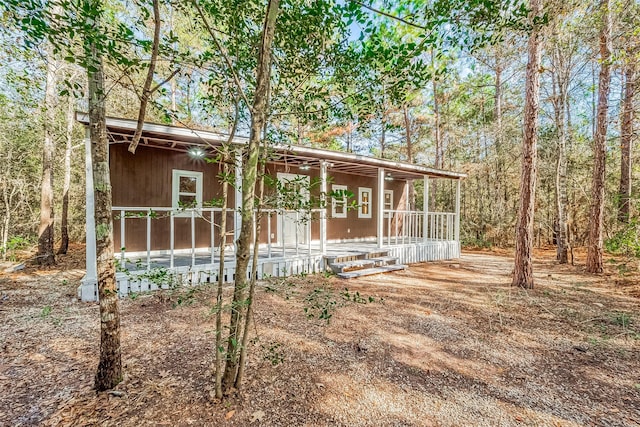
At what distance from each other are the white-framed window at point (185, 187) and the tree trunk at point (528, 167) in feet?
22.6

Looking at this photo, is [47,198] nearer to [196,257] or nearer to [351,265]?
[196,257]

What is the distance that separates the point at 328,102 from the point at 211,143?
11.3 feet

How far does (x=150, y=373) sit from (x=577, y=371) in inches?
158

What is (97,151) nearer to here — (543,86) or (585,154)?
(543,86)

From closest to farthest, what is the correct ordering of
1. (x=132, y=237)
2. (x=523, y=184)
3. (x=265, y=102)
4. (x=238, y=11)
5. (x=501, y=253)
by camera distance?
1. (x=265, y=102)
2. (x=238, y=11)
3. (x=523, y=184)
4. (x=132, y=237)
5. (x=501, y=253)

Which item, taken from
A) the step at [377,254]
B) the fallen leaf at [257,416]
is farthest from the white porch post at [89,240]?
the step at [377,254]

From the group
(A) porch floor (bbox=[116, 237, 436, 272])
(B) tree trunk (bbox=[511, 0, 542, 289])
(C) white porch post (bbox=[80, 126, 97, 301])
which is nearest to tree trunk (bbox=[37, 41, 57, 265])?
(A) porch floor (bbox=[116, 237, 436, 272])

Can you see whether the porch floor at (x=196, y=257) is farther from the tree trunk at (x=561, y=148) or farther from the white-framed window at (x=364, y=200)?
the tree trunk at (x=561, y=148)

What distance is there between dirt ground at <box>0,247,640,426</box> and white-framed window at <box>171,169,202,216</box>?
2.82 meters

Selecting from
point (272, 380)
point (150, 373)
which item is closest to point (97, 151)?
point (150, 373)

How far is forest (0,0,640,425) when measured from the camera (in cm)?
217

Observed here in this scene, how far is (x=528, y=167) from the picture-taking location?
5422 mm

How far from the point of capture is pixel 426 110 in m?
14.3

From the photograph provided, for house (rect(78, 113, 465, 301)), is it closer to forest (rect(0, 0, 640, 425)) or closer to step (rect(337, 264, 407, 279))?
step (rect(337, 264, 407, 279))
